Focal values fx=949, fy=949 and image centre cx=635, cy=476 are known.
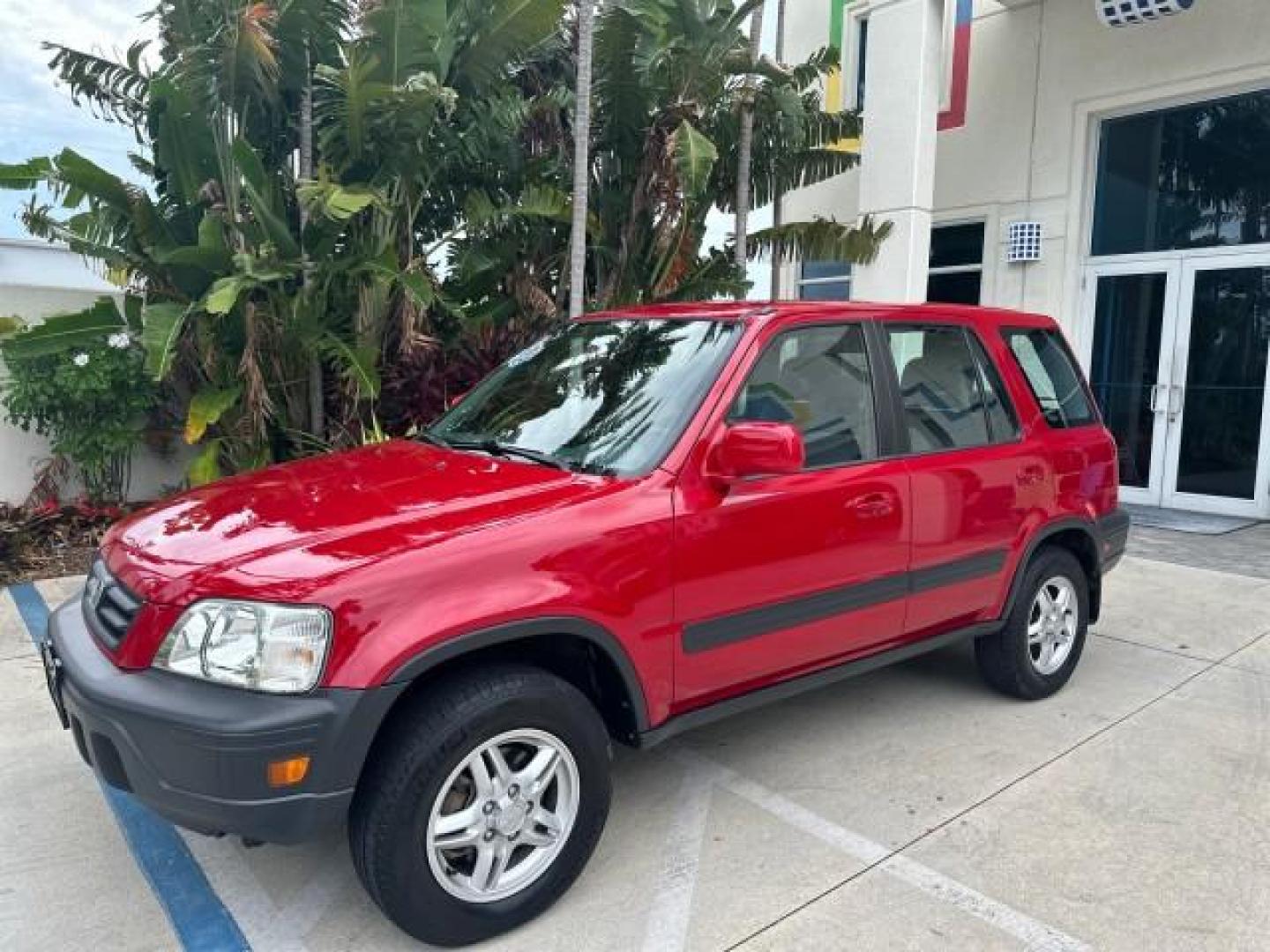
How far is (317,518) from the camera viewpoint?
2783 millimetres

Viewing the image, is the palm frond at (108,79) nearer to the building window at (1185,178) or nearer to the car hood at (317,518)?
the car hood at (317,518)

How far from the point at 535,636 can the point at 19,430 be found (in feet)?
22.3

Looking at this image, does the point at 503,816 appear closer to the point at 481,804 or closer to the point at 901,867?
the point at 481,804

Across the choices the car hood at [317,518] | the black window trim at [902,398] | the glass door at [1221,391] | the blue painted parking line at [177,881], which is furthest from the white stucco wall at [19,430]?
the glass door at [1221,391]

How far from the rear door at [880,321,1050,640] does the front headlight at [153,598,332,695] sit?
7.64ft

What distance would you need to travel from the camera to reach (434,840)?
8.38ft

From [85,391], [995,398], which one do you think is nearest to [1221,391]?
[995,398]

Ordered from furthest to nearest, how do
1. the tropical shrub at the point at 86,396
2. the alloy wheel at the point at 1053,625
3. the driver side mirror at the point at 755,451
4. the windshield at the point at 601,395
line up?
the tropical shrub at the point at 86,396
the alloy wheel at the point at 1053,625
the windshield at the point at 601,395
the driver side mirror at the point at 755,451

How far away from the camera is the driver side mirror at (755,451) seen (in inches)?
116

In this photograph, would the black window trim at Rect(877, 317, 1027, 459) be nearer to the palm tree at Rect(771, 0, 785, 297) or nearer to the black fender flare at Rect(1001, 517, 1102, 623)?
the black fender flare at Rect(1001, 517, 1102, 623)

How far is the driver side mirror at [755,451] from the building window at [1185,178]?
8331mm

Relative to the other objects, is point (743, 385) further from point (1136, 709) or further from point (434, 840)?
point (1136, 709)

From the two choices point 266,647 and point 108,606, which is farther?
point 108,606

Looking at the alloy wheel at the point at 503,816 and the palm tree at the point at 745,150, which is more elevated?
the palm tree at the point at 745,150
